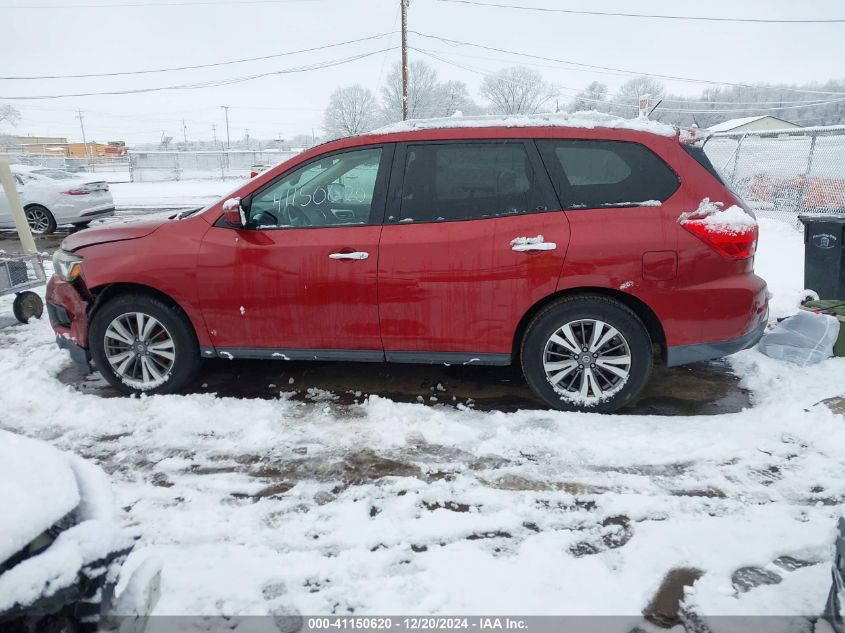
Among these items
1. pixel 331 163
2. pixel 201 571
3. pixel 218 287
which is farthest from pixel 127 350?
pixel 201 571

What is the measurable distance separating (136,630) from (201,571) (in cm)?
80

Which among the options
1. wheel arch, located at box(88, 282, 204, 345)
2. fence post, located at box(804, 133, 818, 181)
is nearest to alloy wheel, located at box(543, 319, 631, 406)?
wheel arch, located at box(88, 282, 204, 345)

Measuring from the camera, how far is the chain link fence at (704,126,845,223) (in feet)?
34.6

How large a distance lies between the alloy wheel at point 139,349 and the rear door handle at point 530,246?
252cm

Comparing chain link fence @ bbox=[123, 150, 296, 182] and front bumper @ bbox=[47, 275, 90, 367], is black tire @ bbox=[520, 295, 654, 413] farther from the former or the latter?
chain link fence @ bbox=[123, 150, 296, 182]

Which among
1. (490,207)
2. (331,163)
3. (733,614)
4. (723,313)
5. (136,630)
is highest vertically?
(331,163)

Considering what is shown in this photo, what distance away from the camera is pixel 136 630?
156cm

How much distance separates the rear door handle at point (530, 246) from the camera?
3495 millimetres

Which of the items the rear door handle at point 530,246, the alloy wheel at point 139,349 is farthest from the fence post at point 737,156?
the alloy wheel at point 139,349

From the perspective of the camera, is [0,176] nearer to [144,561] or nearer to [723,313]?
[144,561]

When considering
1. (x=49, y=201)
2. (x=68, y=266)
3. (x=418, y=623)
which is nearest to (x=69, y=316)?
(x=68, y=266)

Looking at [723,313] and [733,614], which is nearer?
[733,614]

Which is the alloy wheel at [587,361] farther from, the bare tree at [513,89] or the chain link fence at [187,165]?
the bare tree at [513,89]

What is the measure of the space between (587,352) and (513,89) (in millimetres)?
86246
